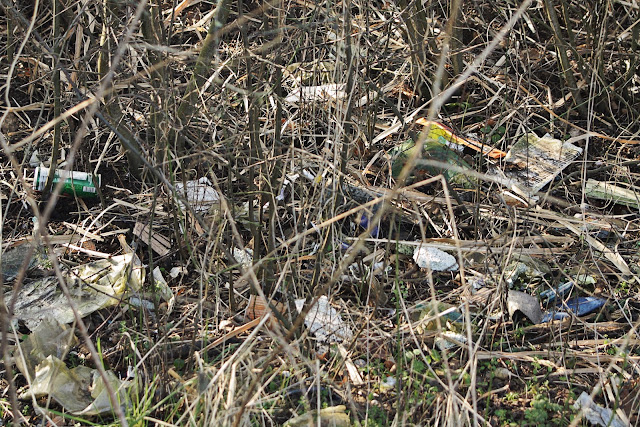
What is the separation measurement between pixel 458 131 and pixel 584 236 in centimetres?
84

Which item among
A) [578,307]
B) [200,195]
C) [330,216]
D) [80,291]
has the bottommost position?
[578,307]

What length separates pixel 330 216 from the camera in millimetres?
2268

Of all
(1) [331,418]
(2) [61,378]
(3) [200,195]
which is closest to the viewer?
(1) [331,418]

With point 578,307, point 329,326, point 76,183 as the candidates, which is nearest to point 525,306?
point 578,307

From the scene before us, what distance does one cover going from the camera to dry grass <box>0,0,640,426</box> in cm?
195

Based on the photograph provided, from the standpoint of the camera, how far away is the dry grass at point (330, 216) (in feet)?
6.39

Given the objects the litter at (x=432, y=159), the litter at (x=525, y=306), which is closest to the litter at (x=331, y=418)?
the litter at (x=525, y=306)

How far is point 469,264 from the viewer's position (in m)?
2.57

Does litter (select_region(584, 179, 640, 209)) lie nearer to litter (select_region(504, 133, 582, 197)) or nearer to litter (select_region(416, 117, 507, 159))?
litter (select_region(504, 133, 582, 197))

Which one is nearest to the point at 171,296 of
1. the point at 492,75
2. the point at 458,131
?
the point at 458,131

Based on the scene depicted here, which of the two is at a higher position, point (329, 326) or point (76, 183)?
point (76, 183)

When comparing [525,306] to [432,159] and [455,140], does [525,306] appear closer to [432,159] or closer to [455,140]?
[432,159]

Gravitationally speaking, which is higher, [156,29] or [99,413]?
[156,29]

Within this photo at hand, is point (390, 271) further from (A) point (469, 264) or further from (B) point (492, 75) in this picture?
(B) point (492, 75)
